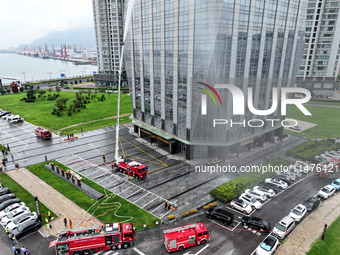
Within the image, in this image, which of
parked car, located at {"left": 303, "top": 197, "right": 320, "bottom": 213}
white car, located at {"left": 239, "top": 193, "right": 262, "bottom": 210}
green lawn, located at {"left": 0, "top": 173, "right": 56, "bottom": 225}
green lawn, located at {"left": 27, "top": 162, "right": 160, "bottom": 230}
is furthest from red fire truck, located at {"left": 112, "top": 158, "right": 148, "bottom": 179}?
parked car, located at {"left": 303, "top": 197, "right": 320, "bottom": 213}

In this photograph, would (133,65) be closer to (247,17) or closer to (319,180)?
(247,17)

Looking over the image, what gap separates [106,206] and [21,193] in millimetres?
17479

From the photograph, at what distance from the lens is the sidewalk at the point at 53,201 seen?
35.4 m

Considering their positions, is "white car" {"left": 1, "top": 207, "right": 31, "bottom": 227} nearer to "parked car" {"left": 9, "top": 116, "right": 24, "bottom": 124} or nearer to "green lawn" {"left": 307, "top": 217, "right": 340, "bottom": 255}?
"green lawn" {"left": 307, "top": 217, "right": 340, "bottom": 255}

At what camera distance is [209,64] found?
4612 centimetres

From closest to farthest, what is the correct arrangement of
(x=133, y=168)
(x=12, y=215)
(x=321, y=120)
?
(x=12, y=215)
(x=133, y=168)
(x=321, y=120)

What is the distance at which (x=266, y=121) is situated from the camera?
202ft

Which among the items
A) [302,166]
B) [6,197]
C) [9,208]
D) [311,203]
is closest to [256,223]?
[311,203]

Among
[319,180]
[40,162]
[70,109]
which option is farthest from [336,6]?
[40,162]

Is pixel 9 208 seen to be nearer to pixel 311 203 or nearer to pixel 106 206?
pixel 106 206

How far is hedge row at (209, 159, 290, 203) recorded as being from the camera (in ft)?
134

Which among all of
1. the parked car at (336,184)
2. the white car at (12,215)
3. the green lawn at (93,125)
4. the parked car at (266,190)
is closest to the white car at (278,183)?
the parked car at (266,190)

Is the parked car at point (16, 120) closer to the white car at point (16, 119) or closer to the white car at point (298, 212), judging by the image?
the white car at point (16, 119)

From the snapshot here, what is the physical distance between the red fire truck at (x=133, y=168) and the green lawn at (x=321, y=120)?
45.2 metres
